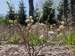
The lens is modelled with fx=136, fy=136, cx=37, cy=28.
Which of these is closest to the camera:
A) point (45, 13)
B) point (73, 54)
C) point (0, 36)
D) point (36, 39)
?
point (73, 54)

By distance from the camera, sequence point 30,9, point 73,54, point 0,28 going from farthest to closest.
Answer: point 30,9 < point 0,28 < point 73,54

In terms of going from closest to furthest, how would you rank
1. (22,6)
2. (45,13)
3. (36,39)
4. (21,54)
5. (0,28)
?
1. (21,54)
2. (36,39)
3. (0,28)
4. (45,13)
5. (22,6)

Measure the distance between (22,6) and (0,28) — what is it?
18.9 metres

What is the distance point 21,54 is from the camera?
6.12 ft

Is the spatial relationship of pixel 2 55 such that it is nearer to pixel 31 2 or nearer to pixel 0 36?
pixel 0 36

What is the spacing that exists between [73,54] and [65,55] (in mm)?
102

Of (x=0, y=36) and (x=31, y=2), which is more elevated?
(x=31, y=2)

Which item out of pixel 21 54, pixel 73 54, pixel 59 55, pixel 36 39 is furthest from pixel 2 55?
pixel 36 39

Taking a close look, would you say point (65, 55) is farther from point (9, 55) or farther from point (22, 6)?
point (22, 6)

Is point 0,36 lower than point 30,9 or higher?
lower

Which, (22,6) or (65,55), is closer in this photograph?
(65,55)

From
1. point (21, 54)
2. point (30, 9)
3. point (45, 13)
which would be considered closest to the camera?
point (21, 54)

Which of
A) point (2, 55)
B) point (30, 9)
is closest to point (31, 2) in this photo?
point (30, 9)

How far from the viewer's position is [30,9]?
8844 mm
